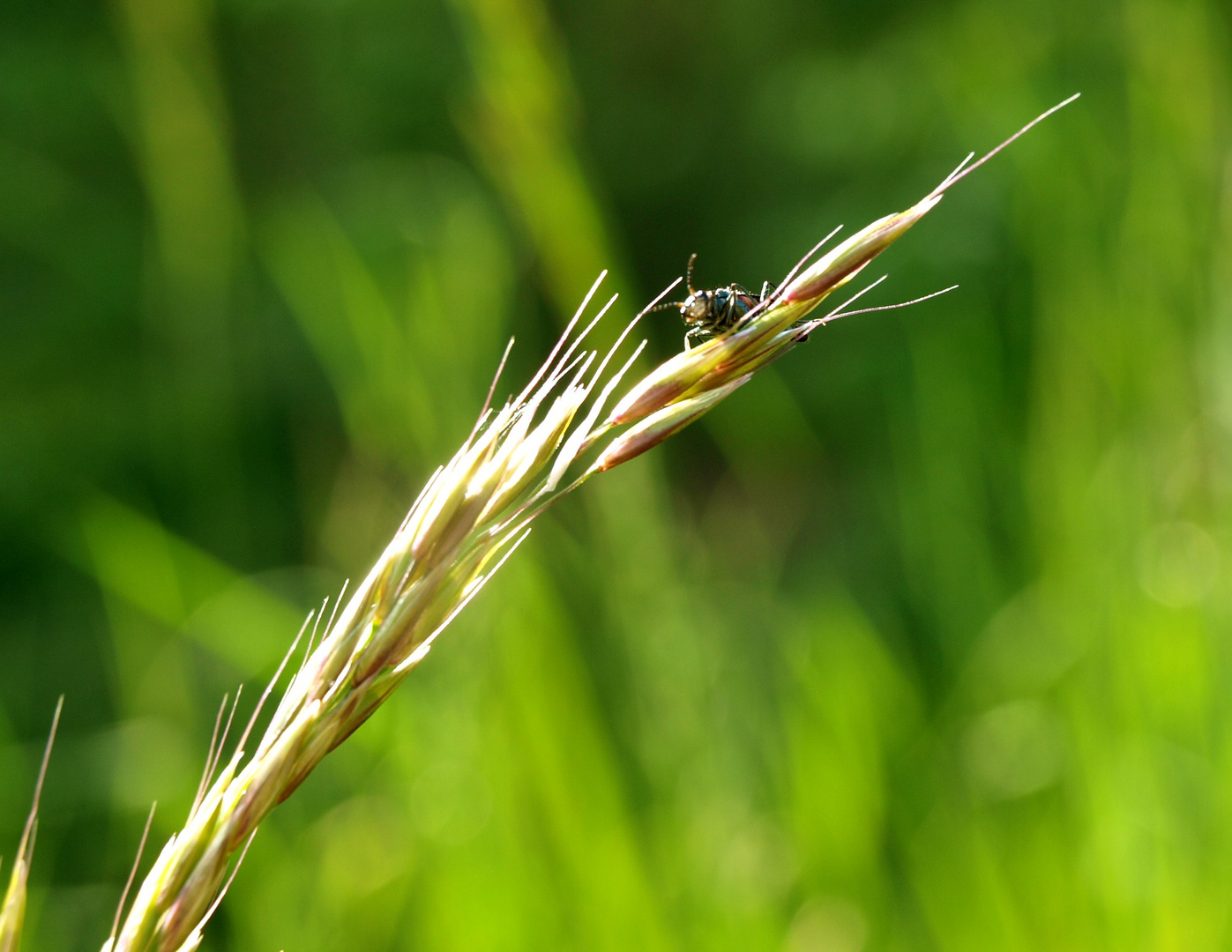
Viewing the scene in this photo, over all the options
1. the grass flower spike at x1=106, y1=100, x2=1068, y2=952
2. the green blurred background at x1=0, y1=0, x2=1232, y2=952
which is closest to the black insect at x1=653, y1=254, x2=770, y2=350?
the grass flower spike at x1=106, y1=100, x2=1068, y2=952

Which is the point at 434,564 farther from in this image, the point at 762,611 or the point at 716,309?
the point at 762,611

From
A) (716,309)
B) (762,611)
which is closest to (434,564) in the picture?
(716,309)

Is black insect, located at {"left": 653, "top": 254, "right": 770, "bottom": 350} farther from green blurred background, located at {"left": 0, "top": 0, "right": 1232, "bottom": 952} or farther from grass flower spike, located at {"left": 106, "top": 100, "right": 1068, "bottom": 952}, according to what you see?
green blurred background, located at {"left": 0, "top": 0, "right": 1232, "bottom": 952}

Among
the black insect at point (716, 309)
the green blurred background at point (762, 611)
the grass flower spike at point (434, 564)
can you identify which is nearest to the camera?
the grass flower spike at point (434, 564)

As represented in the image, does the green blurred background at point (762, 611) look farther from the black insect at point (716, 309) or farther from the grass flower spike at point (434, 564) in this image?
the grass flower spike at point (434, 564)

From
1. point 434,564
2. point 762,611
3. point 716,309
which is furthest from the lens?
point 762,611

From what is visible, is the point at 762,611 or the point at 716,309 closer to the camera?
the point at 716,309

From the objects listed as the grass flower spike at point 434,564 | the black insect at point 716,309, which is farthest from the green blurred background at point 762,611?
the grass flower spike at point 434,564

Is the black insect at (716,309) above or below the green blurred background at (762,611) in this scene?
above

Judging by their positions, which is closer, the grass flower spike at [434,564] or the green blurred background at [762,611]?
the grass flower spike at [434,564]

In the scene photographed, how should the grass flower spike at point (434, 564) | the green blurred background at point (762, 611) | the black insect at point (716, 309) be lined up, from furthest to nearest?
the green blurred background at point (762, 611) → the black insect at point (716, 309) → the grass flower spike at point (434, 564)
